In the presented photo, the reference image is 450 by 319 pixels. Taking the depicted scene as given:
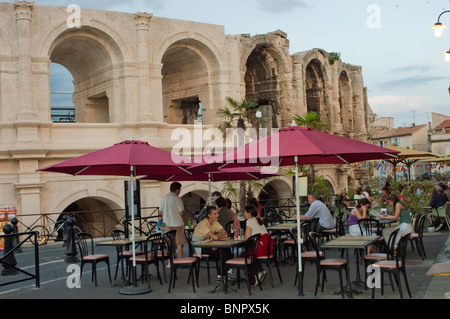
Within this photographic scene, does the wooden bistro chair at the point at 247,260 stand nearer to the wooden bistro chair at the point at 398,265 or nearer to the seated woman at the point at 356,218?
the wooden bistro chair at the point at 398,265

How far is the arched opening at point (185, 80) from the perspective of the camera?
80.8ft

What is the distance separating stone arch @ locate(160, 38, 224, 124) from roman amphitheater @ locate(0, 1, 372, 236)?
5 cm

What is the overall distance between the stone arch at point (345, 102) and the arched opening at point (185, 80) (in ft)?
37.7

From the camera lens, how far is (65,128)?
20.8 meters

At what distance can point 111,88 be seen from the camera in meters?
22.6

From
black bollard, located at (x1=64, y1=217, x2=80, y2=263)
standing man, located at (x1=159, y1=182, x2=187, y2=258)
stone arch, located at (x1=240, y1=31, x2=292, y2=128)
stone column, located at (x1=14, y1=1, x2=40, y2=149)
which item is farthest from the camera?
stone arch, located at (x1=240, y1=31, x2=292, y2=128)

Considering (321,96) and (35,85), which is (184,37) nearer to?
(35,85)

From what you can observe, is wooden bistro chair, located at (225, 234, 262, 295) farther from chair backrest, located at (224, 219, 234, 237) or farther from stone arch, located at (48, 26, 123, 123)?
stone arch, located at (48, 26, 123, 123)

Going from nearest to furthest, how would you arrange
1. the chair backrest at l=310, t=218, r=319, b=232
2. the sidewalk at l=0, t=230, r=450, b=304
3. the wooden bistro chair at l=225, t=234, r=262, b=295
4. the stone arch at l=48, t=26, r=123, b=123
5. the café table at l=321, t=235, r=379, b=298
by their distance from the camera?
1. the café table at l=321, t=235, r=379, b=298
2. the sidewalk at l=0, t=230, r=450, b=304
3. the wooden bistro chair at l=225, t=234, r=262, b=295
4. the chair backrest at l=310, t=218, r=319, b=232
5. the stone arch at l=48, t=26, r=123, b=123

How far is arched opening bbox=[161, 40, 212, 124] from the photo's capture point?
24625 mm

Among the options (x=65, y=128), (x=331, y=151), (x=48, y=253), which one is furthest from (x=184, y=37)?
(x=331, y=151)

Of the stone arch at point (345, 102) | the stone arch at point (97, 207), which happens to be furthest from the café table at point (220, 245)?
the stone arch at point (345, 102)

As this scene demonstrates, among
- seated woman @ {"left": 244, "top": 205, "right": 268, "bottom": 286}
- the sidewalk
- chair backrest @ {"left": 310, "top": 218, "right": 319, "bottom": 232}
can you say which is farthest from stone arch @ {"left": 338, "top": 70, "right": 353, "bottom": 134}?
seated woman @ {"left": 244, "top": 205, "right": 268, "bottom": 286}

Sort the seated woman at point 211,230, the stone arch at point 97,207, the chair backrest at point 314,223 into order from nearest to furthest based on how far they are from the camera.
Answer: the seated woman at point 211,230, the chair backrest at point 314,223, the stone arch at point 97,207
